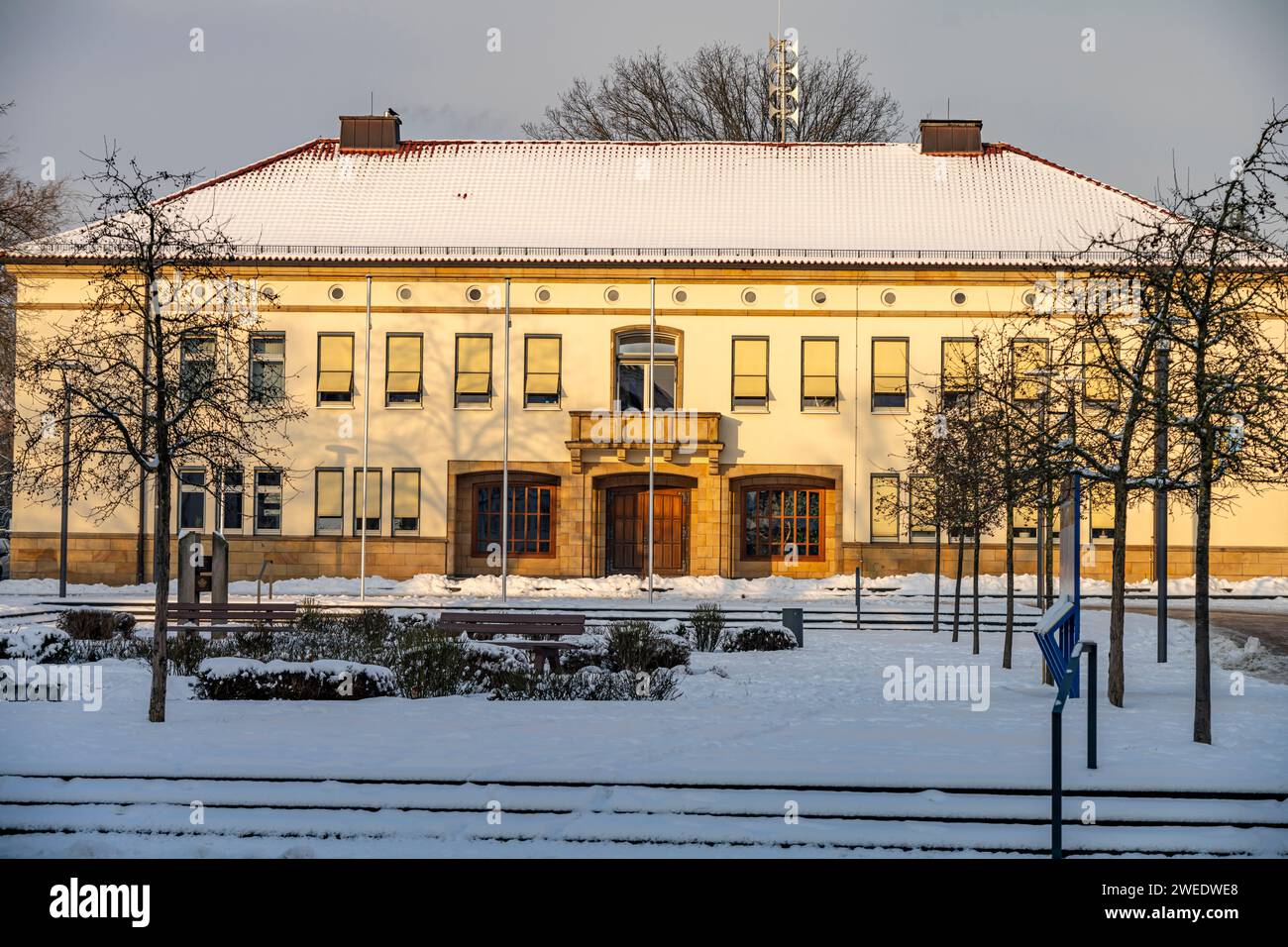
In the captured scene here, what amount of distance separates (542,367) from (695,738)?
25.7 meters

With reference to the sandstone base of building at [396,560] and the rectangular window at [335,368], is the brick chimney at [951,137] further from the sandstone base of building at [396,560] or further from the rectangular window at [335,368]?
the rectangular window at [335,368]

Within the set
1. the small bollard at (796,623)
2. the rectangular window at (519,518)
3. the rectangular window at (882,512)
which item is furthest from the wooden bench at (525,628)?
the rectangular window at (882,512)

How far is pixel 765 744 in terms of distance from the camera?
12148 millimetres

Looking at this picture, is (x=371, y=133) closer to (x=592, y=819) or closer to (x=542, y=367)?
(x=542, y=367)

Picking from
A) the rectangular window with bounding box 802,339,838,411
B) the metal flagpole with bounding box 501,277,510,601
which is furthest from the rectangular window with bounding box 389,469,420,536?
the rectangular window with bounding box 802,339,838,411

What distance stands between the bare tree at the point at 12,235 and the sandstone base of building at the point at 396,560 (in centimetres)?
266

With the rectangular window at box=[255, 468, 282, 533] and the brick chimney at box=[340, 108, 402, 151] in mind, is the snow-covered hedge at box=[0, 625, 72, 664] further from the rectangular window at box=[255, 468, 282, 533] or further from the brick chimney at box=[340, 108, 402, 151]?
the brick chimney at box=[340, 108, 402, 151]

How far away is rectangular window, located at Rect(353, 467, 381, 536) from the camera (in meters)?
37.2

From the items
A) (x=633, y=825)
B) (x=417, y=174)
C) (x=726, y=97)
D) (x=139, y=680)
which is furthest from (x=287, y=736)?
(x=726, y=97)

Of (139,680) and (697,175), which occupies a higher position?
(697,175)

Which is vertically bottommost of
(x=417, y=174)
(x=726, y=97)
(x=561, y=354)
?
(x=561, y=354)

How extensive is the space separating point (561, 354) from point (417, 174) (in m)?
7.84

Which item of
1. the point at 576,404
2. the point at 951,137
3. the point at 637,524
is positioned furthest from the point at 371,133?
the point at 951,137
